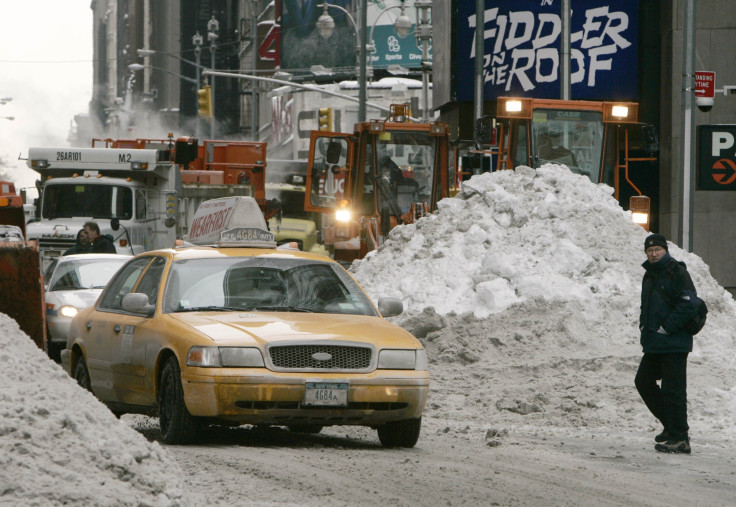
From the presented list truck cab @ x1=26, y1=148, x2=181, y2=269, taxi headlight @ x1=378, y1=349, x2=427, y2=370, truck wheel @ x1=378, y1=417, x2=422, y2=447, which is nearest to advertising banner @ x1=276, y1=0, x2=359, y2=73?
truck cab @ x1=26, y1=148, x2=181, y2=269

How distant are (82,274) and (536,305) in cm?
619

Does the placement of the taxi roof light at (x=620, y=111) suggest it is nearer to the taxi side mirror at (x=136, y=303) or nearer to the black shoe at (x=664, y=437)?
the black shoe at (x=664, y=437)

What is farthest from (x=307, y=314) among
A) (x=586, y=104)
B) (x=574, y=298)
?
(x=586, y=104)

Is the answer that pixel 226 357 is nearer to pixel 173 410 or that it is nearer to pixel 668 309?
pixel 173 410

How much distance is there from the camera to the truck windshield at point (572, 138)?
71.1 ft

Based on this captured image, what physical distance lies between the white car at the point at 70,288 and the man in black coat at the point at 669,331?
8626 mm

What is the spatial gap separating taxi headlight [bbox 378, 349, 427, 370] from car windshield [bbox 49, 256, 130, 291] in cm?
915

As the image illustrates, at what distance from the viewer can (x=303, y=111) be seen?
7012cm

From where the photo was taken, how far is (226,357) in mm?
8688

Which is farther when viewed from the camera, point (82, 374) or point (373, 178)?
point (373, 178)

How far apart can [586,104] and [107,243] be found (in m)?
8.03

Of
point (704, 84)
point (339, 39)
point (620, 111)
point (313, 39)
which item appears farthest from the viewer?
point (313, 39)

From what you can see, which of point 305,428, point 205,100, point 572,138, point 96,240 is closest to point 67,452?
point 305,428

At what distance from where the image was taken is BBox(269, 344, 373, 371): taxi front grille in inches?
345
